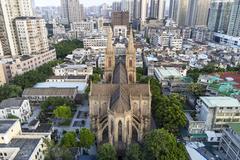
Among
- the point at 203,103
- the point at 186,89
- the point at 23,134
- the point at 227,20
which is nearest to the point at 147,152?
the point at 203,103

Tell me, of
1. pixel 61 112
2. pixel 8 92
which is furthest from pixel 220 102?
pixel 8 92

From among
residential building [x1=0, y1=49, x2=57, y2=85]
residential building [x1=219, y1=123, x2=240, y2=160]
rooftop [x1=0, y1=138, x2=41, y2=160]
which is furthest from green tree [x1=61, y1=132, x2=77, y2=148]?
residential building [x1=0, y1=49, x2=57, y2=85]

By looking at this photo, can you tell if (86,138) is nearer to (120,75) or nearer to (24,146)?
(24,146)

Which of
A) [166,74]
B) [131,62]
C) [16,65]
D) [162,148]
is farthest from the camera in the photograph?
[16,65]

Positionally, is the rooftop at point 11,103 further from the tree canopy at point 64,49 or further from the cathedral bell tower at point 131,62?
the tree canopy at point 64,49

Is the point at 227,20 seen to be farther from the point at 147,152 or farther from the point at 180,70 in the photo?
the point at 147,152

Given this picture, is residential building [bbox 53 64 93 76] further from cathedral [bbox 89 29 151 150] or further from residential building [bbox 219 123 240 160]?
residential building [bbox 219 123 240 160]
